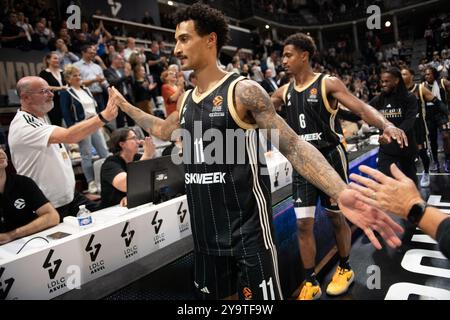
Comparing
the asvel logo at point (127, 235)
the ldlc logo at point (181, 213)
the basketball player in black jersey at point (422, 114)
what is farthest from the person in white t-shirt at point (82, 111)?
the basketball player in black jersey at point (422, 114)

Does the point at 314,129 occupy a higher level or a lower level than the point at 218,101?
lower

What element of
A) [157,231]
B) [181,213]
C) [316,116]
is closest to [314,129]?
[316,116]

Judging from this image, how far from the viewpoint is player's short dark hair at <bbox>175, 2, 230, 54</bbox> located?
5.77 ft

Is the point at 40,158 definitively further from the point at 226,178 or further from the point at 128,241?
the point at 226,178

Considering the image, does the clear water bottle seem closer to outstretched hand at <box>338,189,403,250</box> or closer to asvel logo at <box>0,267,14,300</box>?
asvel logo at <box>0,267,14,300</box>

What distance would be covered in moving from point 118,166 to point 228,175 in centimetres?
202

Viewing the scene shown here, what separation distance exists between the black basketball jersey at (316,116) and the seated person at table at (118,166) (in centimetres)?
143

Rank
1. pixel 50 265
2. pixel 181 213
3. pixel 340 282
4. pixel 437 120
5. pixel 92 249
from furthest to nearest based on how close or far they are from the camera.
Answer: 1. pixel 437 120
2. pixel 340 282
3. pixel 181 213
4. pixel 92 249
5. pixel 50 265

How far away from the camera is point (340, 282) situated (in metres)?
2.97

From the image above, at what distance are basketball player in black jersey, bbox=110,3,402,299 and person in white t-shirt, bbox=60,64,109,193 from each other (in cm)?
346

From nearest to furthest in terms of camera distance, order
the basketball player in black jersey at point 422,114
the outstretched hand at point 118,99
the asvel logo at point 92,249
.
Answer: the asvel logo at point 92,249, the outstretched hand at point 118,99, the basketball player in black jersey at point 422,114

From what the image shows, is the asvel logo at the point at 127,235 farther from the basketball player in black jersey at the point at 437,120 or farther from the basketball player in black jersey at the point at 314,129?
the basketball player in black jersey at the point at 437,120

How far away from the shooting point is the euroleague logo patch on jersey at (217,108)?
5.37 ft
